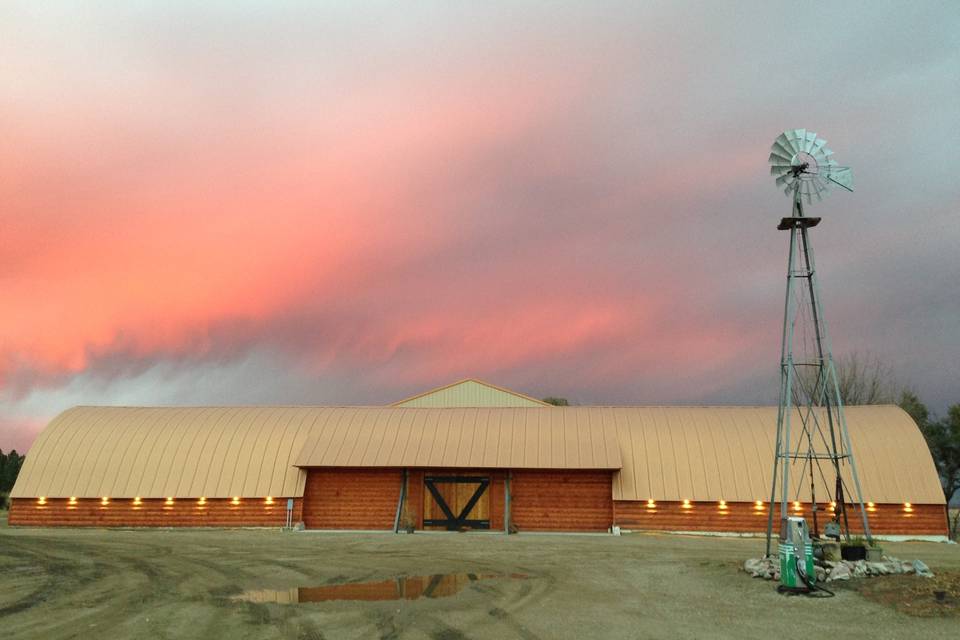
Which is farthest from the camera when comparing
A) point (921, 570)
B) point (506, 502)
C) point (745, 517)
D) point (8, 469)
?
point (8, 469)

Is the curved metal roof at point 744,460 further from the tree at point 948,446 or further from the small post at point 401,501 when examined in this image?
the tree at point 948,446

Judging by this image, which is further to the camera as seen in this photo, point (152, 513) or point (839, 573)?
point (152, 513)

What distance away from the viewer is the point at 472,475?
1524 inches

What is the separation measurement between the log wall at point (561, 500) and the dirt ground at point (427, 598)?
8.67 metres

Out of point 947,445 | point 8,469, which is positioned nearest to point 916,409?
point 947,445

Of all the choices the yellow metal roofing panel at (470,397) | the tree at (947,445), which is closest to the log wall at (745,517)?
the yellow metal roofing panel at (470,397)

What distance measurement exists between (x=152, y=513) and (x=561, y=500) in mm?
21558

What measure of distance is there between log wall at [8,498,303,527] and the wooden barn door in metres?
6.77

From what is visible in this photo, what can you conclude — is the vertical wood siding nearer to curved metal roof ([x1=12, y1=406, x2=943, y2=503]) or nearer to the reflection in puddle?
curved metal roof ([x1=12, y1=406, x2=943, y2=503])

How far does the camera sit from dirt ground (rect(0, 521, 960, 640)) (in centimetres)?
1370

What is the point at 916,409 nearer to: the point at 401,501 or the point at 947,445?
the point at 947,445

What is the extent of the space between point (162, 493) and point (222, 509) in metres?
3.39

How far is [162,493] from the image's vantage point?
1518 inches

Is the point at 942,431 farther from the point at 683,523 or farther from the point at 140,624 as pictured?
the point at 140,624
